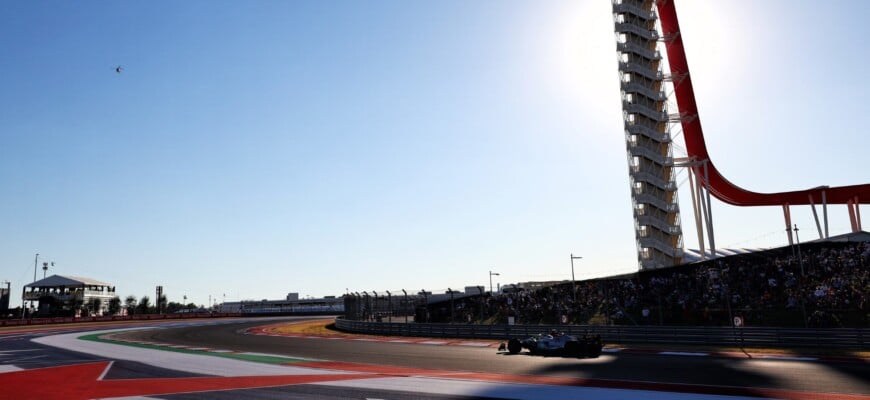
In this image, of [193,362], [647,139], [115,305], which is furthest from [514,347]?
[115,305]

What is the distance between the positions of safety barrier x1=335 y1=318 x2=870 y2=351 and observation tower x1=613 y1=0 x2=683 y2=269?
25.1 meters

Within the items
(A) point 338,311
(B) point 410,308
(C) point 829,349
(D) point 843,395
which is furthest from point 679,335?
(A) point 338,311

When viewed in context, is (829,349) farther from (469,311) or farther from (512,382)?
(469,311)

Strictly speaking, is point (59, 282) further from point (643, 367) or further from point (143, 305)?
point (643, 367)

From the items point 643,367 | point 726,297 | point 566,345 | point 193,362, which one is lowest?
point 643,367

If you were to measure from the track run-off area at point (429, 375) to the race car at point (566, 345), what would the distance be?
0.48 meters

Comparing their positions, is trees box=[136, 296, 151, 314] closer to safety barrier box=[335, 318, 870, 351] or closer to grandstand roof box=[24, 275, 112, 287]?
grandstand roof box=[24, 275, 112, 287]

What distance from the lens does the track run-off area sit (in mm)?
13453

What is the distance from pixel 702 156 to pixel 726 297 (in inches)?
1125

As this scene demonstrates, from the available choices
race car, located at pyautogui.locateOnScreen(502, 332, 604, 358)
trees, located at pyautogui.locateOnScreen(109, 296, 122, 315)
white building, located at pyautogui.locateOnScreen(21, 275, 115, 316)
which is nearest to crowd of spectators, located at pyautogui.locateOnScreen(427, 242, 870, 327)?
race car, located at pyautogui.locateOnScreen(502, 332, 604, 358)

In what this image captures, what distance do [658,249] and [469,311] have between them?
2364cm

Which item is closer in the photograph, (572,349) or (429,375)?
(429,375)

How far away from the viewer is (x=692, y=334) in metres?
23.4

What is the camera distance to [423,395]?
13273 mm
